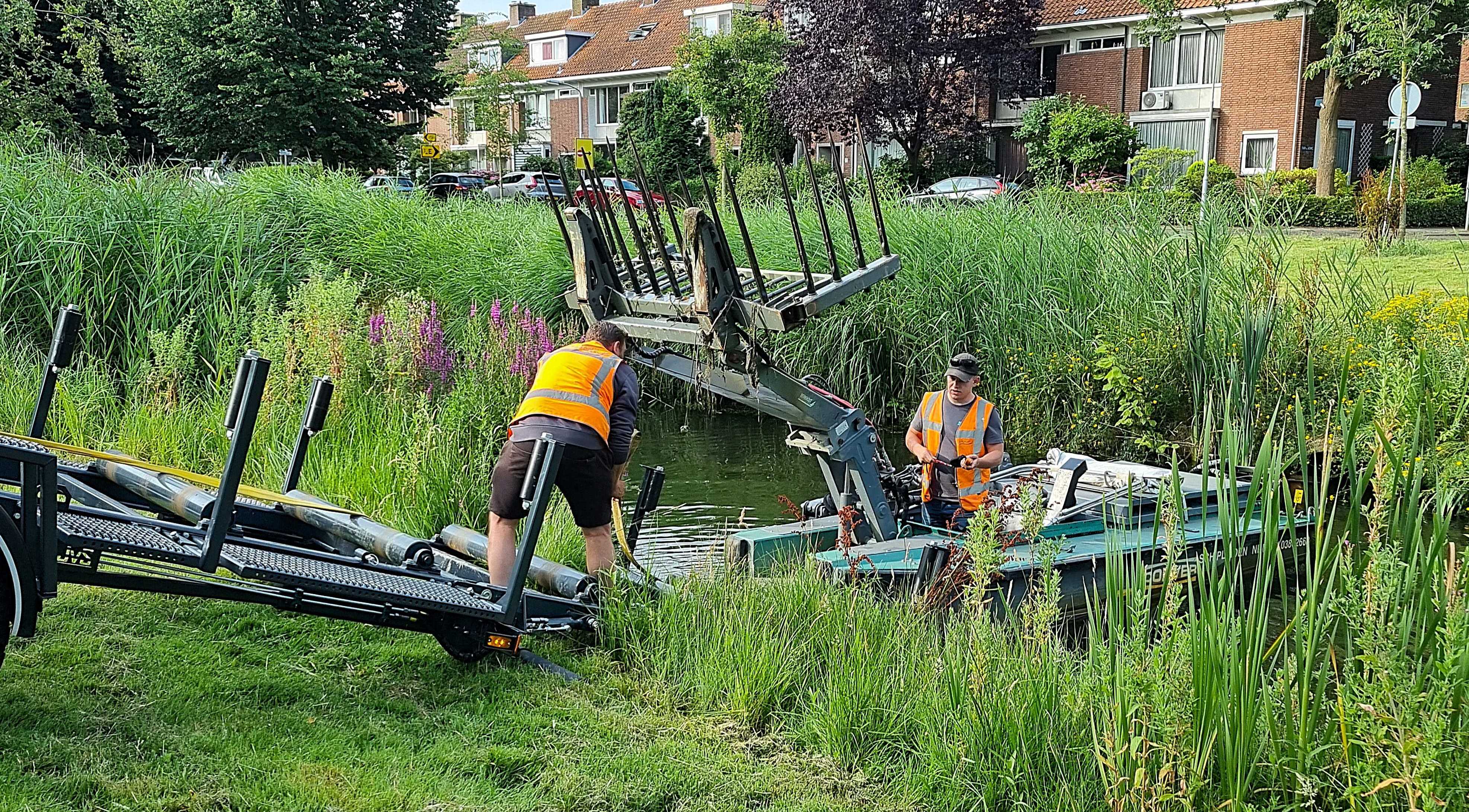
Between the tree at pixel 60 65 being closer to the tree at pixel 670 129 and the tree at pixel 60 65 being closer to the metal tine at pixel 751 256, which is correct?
the metal tine at pixel 751 256

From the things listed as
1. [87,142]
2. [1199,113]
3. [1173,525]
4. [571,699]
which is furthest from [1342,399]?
[1199,113]

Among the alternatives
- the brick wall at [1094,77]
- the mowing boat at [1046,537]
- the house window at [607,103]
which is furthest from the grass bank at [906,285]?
the house window at [607,103]

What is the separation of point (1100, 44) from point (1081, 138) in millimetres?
5642

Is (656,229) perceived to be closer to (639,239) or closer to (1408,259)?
(639,239)

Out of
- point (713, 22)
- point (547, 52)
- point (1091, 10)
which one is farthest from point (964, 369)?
point (547, 52)

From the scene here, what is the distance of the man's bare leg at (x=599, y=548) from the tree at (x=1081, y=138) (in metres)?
33.1

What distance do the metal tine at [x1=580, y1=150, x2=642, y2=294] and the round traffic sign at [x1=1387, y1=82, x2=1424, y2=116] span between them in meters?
21.3

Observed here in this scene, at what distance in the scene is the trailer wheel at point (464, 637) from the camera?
5297 millimetres

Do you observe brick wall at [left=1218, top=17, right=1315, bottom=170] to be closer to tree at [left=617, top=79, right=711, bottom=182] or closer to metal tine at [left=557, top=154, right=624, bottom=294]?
tree at [left=617, top=79, right=711, bottom=182]

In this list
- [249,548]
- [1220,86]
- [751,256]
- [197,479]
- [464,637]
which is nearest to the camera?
[249,548]

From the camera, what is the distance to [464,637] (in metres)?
5.46

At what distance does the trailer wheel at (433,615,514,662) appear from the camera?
5.30 meters

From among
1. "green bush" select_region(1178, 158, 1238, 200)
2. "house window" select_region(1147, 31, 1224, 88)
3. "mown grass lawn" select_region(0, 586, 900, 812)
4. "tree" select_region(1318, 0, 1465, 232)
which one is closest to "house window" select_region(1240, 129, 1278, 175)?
"house window" select_region(1147, 31, 1224, 88)

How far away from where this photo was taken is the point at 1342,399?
4.33 m
